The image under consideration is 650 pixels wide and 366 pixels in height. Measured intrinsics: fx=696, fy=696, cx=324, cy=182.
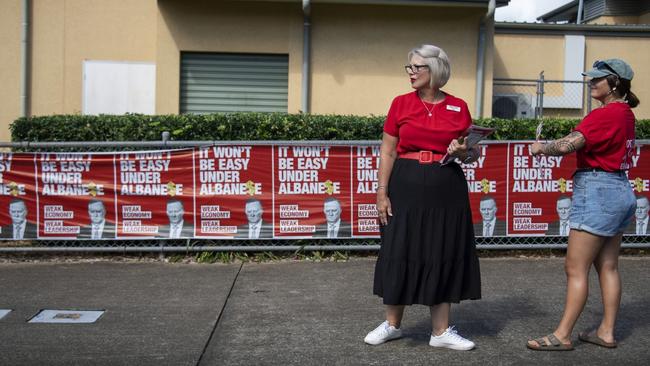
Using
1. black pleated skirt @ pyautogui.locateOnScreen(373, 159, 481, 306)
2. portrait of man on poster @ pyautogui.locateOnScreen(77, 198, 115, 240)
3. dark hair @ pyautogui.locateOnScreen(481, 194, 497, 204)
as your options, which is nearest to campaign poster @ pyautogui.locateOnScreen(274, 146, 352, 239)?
dark hair @ pyautogui.locateOnScreen(481, 194, 497, 204)

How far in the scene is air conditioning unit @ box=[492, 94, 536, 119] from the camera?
42.4 ft

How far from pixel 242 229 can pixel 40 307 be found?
2.41 metres

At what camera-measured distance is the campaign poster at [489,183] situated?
768 centimetres

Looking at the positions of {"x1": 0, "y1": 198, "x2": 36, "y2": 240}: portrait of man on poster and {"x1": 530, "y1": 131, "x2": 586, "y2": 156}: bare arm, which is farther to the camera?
{"x1": 0, "y1": 198, "x2": 36, "y2": 240}: portrait of man on poster

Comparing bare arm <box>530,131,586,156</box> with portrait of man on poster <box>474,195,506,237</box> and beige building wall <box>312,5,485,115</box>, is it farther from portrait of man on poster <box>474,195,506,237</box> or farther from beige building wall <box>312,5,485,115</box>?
beige building wall <box>312,5,485,115</box>

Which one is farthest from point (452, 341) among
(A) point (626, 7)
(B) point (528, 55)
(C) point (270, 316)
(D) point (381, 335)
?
(A) point (626, 7)

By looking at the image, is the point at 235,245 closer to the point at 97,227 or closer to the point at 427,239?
the point at 97,227

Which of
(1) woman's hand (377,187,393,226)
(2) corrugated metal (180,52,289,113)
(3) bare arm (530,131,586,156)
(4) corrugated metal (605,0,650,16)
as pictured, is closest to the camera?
(3) bare arm (530,131,586,156)

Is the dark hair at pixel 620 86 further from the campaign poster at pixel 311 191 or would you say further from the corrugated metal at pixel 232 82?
the corrugated metal at pixel 232 82

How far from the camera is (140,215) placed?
25.0 ft

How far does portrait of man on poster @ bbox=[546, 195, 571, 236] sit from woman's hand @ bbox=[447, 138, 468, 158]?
3817 millimetres

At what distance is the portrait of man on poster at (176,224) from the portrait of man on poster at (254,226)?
1.81ft

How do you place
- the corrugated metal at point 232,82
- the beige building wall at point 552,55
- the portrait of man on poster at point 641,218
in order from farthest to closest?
the beige building wall at point 552,55 < the corrugated metal at point 232,82 < the portrait of man on poster at point 641,218

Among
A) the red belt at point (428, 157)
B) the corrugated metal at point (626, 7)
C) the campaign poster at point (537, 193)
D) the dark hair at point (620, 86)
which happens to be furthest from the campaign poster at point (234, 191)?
the corrugated metal at point (626, 7)
